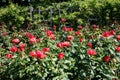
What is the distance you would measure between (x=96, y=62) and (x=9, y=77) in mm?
1203

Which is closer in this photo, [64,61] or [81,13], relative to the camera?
[64,61]

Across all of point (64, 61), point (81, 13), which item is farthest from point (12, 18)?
point (64, 61)

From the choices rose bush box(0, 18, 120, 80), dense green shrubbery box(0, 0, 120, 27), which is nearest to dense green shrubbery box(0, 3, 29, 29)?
dense green shrubbery box(0, 0, 120, 27)

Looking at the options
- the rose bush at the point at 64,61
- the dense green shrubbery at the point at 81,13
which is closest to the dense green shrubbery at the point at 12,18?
the dense green shrubbery at the point at 81,13

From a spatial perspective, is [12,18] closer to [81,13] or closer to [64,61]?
[81,13]

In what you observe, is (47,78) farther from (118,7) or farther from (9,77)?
(118,7)

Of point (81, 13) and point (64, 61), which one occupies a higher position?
point (64, 61)

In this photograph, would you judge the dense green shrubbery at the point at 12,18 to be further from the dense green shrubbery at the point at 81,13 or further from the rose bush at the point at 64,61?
the rose bush at the point at 64,61

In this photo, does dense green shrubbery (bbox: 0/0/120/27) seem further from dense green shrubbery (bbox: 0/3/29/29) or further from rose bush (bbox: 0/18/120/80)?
rose bush (bbox: 0/18/120/80)

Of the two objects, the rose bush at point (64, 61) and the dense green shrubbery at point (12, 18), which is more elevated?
the rose bush at point (64, 61)

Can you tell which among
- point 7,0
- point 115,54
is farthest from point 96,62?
point 7,0

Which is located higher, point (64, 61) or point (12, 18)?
point (64, 61)

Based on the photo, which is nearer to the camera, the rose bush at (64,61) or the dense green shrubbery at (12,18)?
the rose bush at (64,61)

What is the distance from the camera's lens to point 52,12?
10.9 metres
